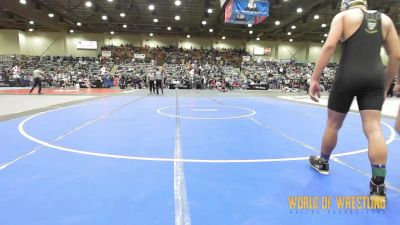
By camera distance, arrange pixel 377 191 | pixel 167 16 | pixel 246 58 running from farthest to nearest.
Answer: pixel 246 58 → pixel 167 16 → pixel 377 191

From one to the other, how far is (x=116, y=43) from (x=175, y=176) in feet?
134

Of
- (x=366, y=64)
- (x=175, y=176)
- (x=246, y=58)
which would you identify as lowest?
(x=175, y=176)

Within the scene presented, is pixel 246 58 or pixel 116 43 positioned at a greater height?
pixel 116 43

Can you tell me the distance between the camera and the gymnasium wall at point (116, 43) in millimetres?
36528

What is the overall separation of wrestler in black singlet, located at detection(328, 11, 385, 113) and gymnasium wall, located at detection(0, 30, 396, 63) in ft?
127

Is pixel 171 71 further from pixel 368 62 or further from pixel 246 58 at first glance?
pixel 368 62

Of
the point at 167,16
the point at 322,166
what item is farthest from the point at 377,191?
the point at 167,16

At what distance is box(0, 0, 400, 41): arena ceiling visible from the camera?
83.6ft

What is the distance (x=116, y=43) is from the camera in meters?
41.3

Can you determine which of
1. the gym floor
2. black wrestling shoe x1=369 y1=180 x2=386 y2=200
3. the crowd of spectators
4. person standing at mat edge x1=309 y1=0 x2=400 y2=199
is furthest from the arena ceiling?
black wrestling shoe x1=369 y1=180 x2=386 y2=200

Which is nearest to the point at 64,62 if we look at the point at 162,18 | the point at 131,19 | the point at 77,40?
the point at 77,40

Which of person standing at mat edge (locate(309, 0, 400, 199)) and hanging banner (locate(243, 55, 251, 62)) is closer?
person standing at mat edge (locate(309, 0, 400, 199))

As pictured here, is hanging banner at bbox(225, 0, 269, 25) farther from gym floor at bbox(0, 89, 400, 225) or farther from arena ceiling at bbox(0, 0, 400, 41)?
arena ceiling at bbox(0, 0, 400, 41)

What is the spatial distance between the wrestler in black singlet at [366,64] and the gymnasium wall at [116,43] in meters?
38.6
